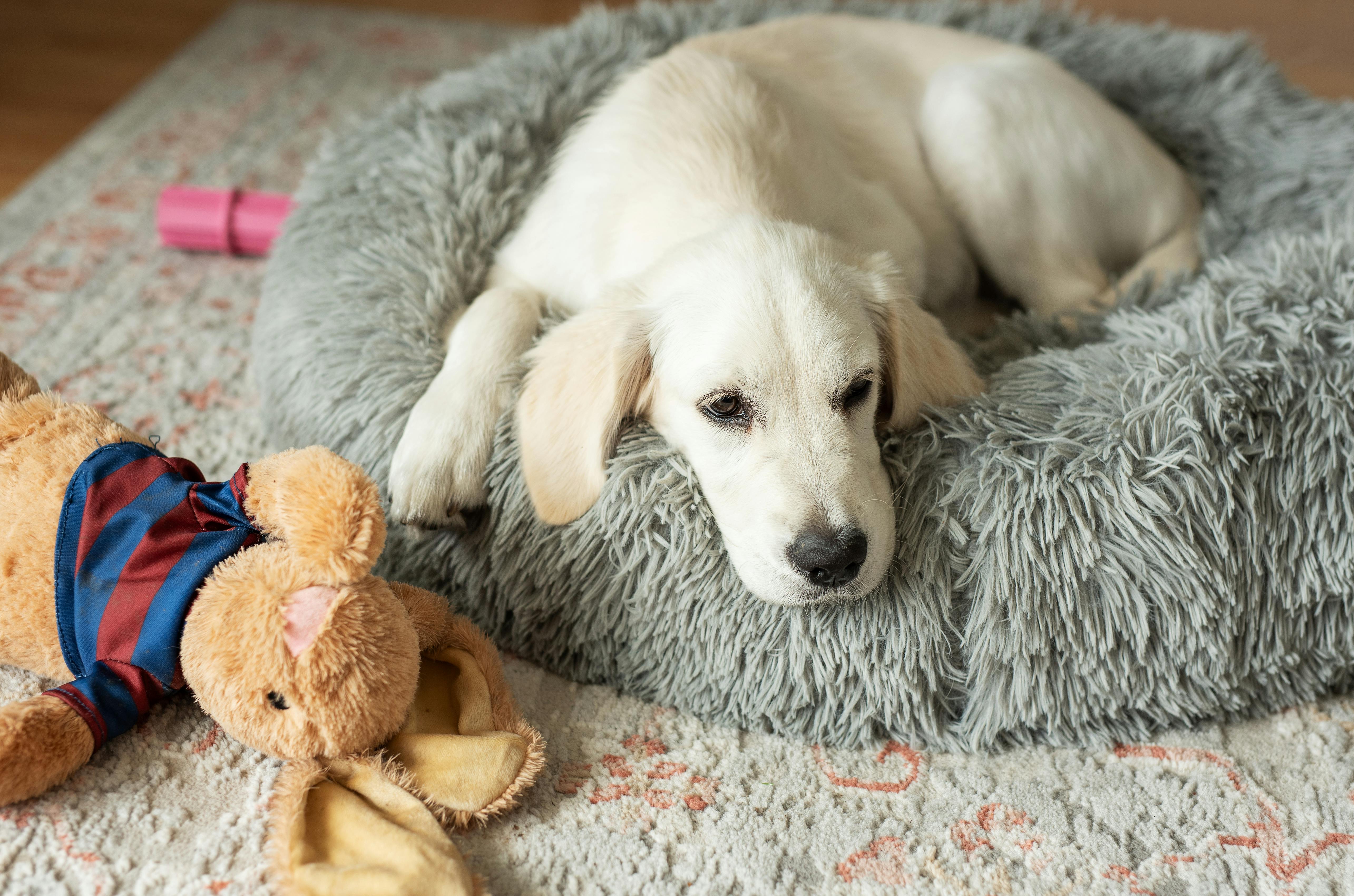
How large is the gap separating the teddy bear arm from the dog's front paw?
50cm

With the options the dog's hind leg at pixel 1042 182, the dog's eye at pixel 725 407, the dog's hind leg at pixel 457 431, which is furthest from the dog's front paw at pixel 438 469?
the dog's hind leg at pixel 1042 182

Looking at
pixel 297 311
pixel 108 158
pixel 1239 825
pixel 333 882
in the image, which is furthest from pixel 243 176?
pixel 1239 825

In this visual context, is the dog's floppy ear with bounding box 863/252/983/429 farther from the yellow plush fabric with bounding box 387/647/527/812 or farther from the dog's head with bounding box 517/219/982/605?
the yellow plush fabric with bounding box 387/647/527/812

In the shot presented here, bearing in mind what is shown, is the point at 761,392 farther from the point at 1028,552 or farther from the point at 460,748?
the point at 460,748

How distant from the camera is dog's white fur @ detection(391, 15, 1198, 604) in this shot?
1462 millimetres

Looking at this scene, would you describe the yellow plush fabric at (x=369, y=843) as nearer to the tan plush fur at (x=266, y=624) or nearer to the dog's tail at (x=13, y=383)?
the tan plush fur at (x=266, y=624)

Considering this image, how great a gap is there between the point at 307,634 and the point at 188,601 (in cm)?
18

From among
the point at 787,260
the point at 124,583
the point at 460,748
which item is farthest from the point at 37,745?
the point at 787,260

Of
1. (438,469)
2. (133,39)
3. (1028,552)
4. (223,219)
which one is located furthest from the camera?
(133,39)

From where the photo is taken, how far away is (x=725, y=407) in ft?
4.90

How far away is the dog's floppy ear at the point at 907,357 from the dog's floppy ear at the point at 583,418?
14.0 inches

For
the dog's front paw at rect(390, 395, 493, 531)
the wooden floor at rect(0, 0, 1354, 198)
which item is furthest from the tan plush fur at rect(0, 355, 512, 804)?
the wooden floor at rect(0, 0, 1354, 198)

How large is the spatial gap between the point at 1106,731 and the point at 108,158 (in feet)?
9.85

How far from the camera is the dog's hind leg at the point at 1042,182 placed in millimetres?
2258
